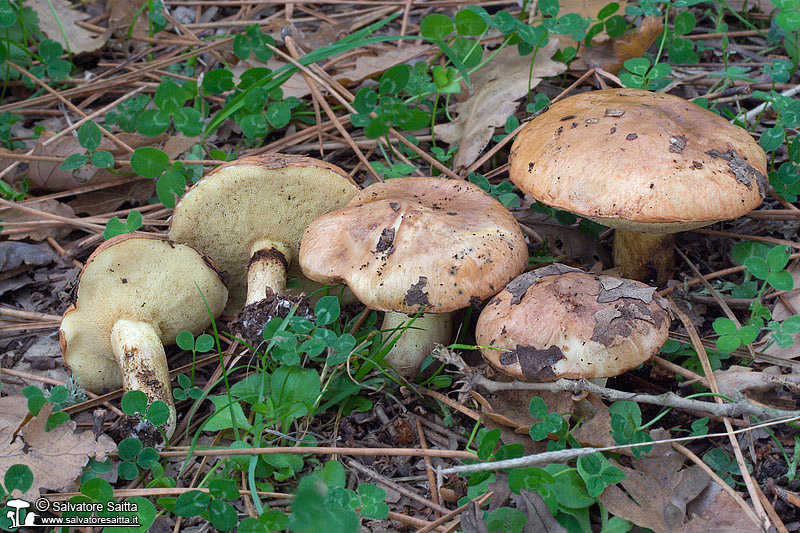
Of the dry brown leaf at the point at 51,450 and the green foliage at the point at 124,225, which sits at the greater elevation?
the green foliage at the point at 124,225

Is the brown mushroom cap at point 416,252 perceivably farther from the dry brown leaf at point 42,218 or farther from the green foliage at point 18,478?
the dry brown leaf at point 42,218

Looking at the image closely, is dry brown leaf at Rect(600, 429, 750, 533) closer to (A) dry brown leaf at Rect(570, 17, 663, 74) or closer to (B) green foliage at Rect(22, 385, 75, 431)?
(B) green foliage at Rect(22, 385, 75, 431)

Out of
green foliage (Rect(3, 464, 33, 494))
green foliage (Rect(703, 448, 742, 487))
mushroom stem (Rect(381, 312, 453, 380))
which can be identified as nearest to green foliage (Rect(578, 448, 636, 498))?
green foliage (Rect(703, 448, 742, 487))

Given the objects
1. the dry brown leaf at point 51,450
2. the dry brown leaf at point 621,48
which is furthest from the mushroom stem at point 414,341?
the dry brown leaf at point 621,48

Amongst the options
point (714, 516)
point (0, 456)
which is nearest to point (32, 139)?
point (0, 456)

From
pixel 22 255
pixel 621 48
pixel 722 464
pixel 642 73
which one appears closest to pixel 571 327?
pixel 722 464

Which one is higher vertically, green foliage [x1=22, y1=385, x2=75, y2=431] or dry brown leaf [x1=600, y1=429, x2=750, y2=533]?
green foliage [x1=22, y1=385, x2=75, y2=431]
